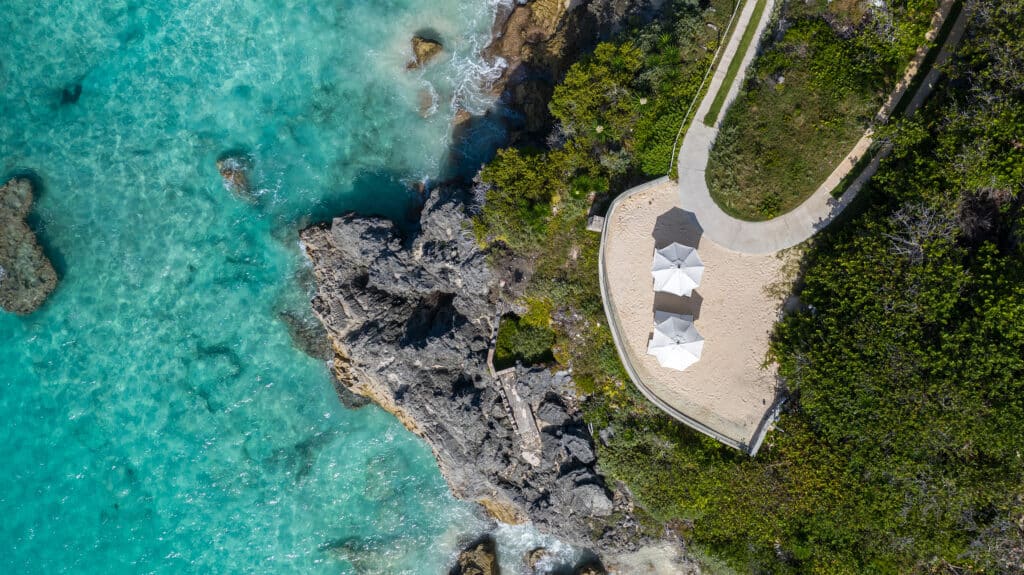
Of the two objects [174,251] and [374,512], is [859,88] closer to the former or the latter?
[374,512]

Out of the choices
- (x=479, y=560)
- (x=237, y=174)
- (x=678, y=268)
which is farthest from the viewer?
(x=479, y=560)

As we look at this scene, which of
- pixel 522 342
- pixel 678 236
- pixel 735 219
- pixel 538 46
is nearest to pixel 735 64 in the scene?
pixel 735 219

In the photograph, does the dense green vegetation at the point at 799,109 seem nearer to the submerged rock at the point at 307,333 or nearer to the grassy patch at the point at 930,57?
the grassy patch at the point at 930,57

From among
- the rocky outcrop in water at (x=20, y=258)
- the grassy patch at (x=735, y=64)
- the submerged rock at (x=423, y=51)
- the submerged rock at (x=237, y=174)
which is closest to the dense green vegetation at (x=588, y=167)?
the grassy patch at (x=735, y=64)

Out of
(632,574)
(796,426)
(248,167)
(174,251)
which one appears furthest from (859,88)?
(174,251)

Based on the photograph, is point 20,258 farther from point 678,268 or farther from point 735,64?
point 735,64

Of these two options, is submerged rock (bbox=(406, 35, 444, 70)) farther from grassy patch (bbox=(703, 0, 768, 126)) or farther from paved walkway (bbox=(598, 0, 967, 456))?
grassy patch (bbox=(703, 0, 768, 126))
